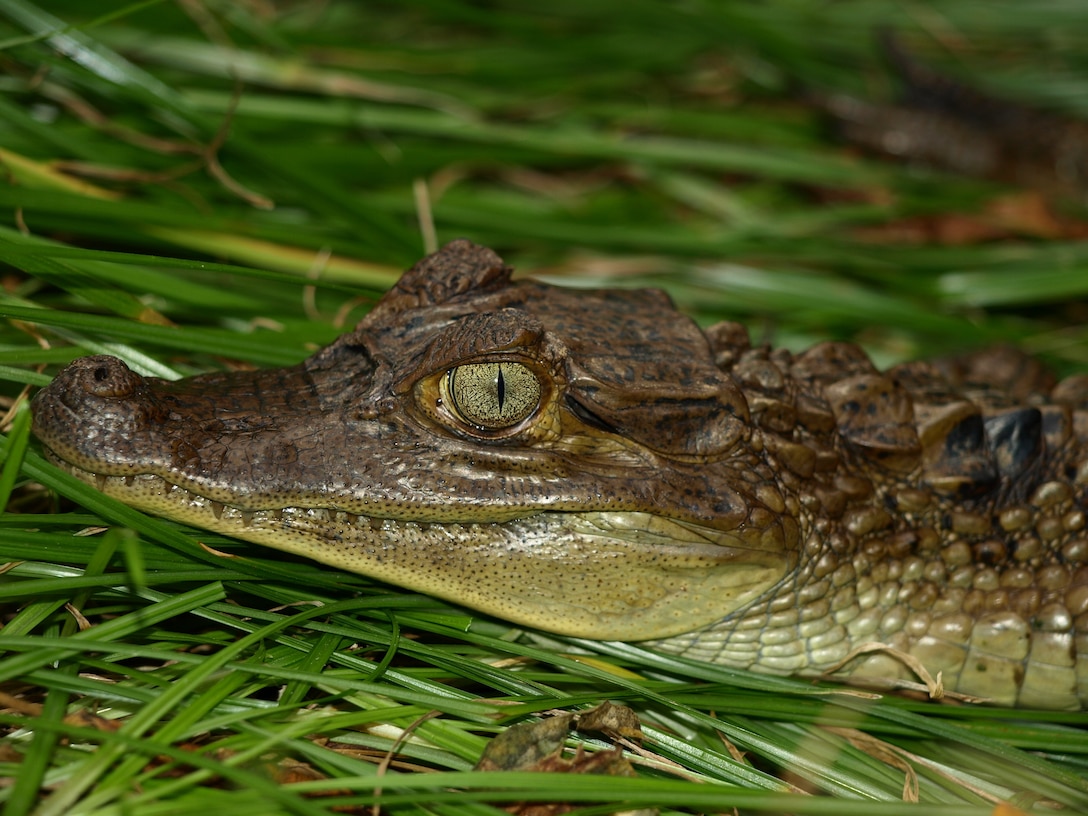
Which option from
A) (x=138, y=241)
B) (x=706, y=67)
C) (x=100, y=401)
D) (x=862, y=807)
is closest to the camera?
(x=862, y=807)

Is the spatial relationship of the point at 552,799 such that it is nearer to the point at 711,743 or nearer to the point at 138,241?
the point at 711,743

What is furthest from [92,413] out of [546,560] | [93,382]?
[546,560]

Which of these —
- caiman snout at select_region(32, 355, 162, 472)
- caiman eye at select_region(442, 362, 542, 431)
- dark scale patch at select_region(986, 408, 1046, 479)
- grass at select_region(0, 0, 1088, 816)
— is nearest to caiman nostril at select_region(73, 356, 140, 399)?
caiman snout at select_region(32, 355, 162, 472)

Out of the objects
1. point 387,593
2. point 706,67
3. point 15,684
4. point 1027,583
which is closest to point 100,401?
point 15,684

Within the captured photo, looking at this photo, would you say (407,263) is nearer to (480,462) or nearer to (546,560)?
(480,462)

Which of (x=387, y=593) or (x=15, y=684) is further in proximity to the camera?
(x=387, y=593)

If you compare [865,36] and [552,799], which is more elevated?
[865,36]

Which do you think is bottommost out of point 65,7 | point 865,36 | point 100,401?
point 100,401
